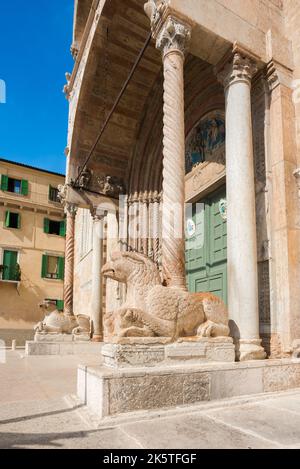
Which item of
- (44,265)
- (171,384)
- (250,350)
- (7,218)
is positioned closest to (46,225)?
(7,218)

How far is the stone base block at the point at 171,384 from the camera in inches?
121

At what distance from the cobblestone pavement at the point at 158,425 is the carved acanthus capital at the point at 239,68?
440 cm

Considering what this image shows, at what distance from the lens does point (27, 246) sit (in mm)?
21938

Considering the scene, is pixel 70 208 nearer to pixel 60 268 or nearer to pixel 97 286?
pixel 97 286

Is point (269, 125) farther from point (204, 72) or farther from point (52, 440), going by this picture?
point (52, 440)

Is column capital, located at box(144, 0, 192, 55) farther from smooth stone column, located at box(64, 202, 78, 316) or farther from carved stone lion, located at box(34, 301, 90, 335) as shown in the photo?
carved stone lion, located at box(34, 301, 90, 335)

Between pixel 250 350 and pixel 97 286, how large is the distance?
287 inches

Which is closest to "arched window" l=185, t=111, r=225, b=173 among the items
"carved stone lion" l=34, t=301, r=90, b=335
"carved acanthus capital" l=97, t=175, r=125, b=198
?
"carved acanthus capital" l=97, t=175, r=125, b=198

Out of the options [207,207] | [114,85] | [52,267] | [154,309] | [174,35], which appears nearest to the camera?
[154,309]

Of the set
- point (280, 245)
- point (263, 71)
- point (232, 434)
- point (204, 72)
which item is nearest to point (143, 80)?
point (204, 72)

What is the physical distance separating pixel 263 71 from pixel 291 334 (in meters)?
4.12

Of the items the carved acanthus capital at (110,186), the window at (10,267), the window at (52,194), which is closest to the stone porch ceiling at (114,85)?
the carved acanthus capital at (110,186)

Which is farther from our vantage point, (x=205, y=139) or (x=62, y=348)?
(x=62, y=348)

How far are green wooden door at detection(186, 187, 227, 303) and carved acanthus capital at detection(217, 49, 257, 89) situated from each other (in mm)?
2507
